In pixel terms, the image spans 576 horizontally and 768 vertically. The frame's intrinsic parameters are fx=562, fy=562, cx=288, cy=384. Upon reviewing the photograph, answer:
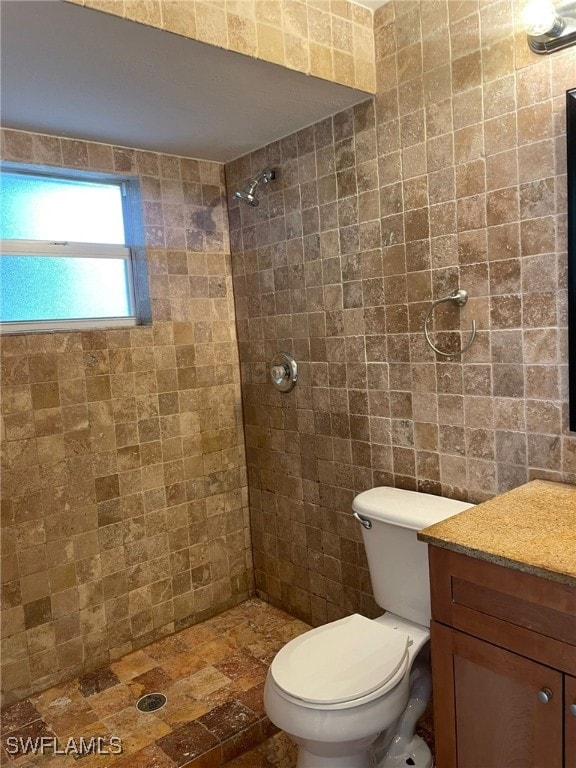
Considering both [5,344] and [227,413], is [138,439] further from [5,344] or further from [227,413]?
[5,344]

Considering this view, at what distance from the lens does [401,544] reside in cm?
181

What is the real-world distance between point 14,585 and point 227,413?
44.2 inches

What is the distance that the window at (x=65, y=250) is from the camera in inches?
85.7

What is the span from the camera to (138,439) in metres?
2.40

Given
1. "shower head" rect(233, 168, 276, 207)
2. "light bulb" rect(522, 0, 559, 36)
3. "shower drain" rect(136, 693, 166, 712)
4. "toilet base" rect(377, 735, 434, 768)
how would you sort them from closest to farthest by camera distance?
"light bulb" rect(522, 0, 559, 36)
"toilet base" rect(377, 735, 434, 768)
"shower drain" rect(136, 693, 166, 712)
"shower head" rect(233, 168, 276, 207)

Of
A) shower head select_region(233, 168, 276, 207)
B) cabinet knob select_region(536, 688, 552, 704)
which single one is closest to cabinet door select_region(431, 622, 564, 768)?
cabinet knob select_region(536, 688, 552, 704)

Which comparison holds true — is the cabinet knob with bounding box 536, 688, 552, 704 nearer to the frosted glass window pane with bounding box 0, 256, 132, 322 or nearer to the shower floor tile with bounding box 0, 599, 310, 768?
the shower floor tile with bounding box 0, 599, 310, 768

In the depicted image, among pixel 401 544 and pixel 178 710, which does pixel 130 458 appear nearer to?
pixel 178 710

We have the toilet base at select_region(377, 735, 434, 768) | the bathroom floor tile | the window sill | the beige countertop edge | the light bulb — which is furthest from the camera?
the window sill

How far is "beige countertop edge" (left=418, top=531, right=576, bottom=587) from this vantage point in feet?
3.54

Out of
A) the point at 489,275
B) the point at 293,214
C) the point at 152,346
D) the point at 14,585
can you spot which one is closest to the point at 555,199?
the point at 489,275

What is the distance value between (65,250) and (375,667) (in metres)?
1.91

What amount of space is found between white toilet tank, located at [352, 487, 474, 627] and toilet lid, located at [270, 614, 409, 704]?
0.42 ft

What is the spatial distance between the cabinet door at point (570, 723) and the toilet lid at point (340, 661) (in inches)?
19.3
